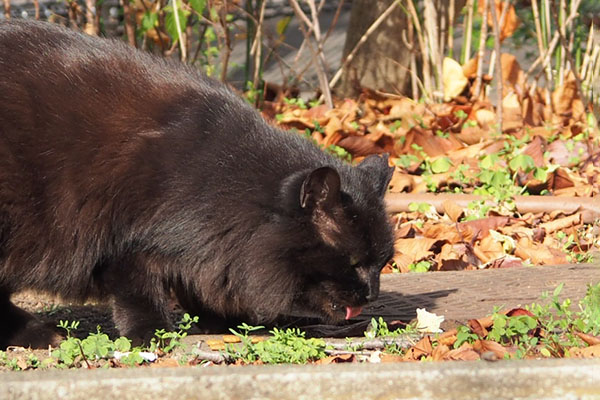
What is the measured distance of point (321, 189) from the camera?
11.1 feet

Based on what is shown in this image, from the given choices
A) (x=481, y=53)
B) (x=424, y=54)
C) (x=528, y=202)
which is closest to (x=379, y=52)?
(x=424, y=54)

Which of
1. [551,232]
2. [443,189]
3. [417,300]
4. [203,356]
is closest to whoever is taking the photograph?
[203,356]

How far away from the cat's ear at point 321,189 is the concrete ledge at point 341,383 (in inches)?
39.6

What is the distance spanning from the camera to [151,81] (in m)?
3.74

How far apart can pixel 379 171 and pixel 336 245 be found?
402mm

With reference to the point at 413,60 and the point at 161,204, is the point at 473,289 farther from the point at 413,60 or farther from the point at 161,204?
the point at 413,60

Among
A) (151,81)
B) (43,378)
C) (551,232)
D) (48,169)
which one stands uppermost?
(151,81)

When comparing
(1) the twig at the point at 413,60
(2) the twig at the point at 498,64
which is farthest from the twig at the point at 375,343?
(1) the twig at the point at 413,60

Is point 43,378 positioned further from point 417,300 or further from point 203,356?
point 417,300

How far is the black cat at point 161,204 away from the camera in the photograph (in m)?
3.47

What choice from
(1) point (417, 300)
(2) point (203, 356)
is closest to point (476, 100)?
(1) point (417, 300)

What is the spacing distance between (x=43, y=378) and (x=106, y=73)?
5.23 ft

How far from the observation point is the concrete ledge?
2396 millimetres

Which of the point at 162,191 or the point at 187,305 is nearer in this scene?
the point at 162,191
